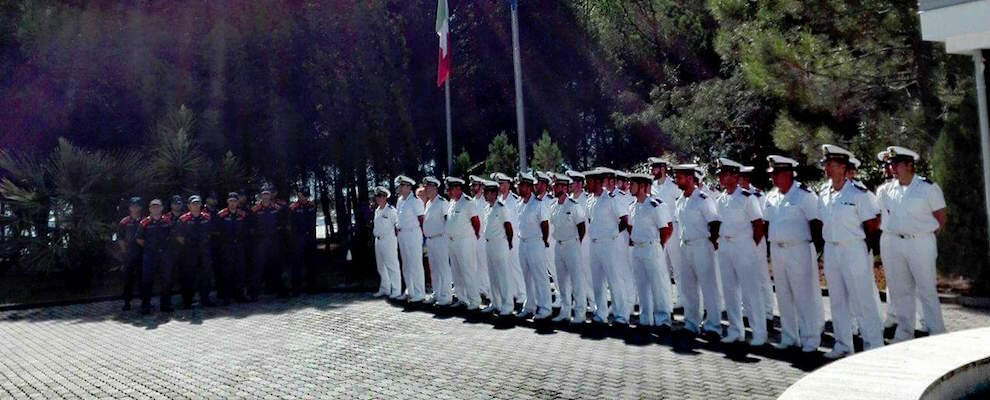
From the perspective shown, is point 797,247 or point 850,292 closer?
point 850,292

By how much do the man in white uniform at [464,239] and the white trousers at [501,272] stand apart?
1.89 feet

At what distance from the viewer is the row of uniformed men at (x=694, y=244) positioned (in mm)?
7133

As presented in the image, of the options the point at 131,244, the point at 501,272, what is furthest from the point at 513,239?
the point at 131,244

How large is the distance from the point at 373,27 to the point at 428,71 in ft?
20.8

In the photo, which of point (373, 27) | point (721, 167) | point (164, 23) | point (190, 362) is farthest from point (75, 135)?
point (721, 167)

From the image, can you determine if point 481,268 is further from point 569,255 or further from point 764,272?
point 764,272

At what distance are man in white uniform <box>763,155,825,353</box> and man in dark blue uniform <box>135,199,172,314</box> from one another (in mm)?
9637

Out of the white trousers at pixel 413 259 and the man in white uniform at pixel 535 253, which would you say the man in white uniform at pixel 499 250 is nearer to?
the man in white uniform at pixel 535 253

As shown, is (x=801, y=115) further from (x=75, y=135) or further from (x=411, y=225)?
(x=75, y=135)

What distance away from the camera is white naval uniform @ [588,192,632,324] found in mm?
9562

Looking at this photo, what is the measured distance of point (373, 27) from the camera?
23531mm

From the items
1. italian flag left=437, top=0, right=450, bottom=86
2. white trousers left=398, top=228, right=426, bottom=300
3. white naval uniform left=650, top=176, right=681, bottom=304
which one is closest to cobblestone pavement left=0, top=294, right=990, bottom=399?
white trousers left=398, top=228, right=426, bottom=300

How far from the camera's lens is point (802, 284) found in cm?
745

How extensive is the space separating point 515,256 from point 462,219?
959 millimetres
